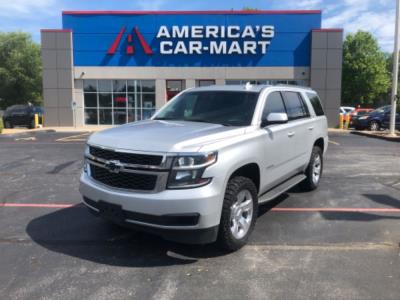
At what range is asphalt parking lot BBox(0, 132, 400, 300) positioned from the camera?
3594 millimetres

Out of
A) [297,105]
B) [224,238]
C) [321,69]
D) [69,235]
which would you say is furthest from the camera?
[321,69]

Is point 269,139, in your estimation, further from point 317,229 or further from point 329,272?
point 329,272

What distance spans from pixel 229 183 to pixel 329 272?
134 cm

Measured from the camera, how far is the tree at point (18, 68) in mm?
48656

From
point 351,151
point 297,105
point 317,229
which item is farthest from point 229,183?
point 351,151

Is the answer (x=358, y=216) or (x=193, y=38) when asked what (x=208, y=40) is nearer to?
(x=193, y=38)

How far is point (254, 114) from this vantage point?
16.5 ft

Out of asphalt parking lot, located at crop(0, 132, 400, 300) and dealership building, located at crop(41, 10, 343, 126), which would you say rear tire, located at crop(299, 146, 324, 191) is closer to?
asphalt parking lot, located at crop(0, 132, 400, 300)

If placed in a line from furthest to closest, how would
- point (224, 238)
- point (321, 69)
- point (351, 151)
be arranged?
point (321, 69)
point (351, 151)
point (224, 238)

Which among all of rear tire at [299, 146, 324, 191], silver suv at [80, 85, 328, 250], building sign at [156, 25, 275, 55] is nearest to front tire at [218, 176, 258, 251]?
silver suv at [80, 85, 328, 250]

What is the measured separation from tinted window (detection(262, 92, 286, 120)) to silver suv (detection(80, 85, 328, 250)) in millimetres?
17

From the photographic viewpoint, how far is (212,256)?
4.33 m

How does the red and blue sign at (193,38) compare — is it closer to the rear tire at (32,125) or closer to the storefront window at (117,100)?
the storefront window at (117,100)

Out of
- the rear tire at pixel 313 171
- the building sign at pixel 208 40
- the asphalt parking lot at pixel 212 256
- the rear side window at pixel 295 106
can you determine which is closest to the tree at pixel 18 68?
the building sign at pixel 208 40
